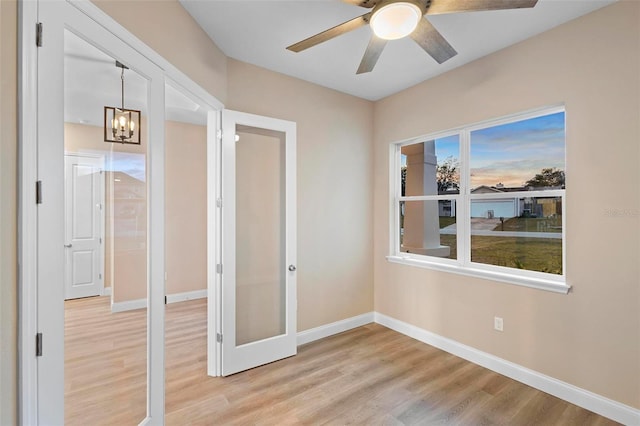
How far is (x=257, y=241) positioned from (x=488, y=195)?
2324 mm

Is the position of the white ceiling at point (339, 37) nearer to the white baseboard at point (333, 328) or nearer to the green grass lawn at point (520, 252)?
the green grass lawn at point (520, 252)

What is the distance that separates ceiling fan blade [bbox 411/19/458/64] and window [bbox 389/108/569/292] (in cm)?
112

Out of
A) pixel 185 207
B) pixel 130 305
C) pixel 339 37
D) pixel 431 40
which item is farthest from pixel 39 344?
pixel 185 207

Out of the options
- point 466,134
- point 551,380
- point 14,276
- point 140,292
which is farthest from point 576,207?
point 14,276

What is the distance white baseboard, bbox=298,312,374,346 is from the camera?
3385 millimetres

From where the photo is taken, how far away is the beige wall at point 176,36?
157cm

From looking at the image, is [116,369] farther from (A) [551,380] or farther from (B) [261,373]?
(A) [551,380]

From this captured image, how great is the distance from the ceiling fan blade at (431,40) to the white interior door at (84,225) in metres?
1.96

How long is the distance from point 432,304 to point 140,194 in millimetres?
3012

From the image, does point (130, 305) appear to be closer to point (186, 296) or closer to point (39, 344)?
point (39, 344)

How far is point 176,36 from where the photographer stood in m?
2.01

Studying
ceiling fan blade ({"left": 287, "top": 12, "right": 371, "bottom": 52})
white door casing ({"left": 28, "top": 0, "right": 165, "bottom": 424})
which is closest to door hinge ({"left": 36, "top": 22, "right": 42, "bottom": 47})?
white door casing ({"left": 28, "top": 0, "right": 165, "bottom": 424})

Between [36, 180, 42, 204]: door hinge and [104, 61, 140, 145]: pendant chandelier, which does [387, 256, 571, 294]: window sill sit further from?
[36, 180, 42, 204]: door hinge

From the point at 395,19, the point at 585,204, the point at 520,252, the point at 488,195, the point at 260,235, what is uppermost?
the point at 395,19
